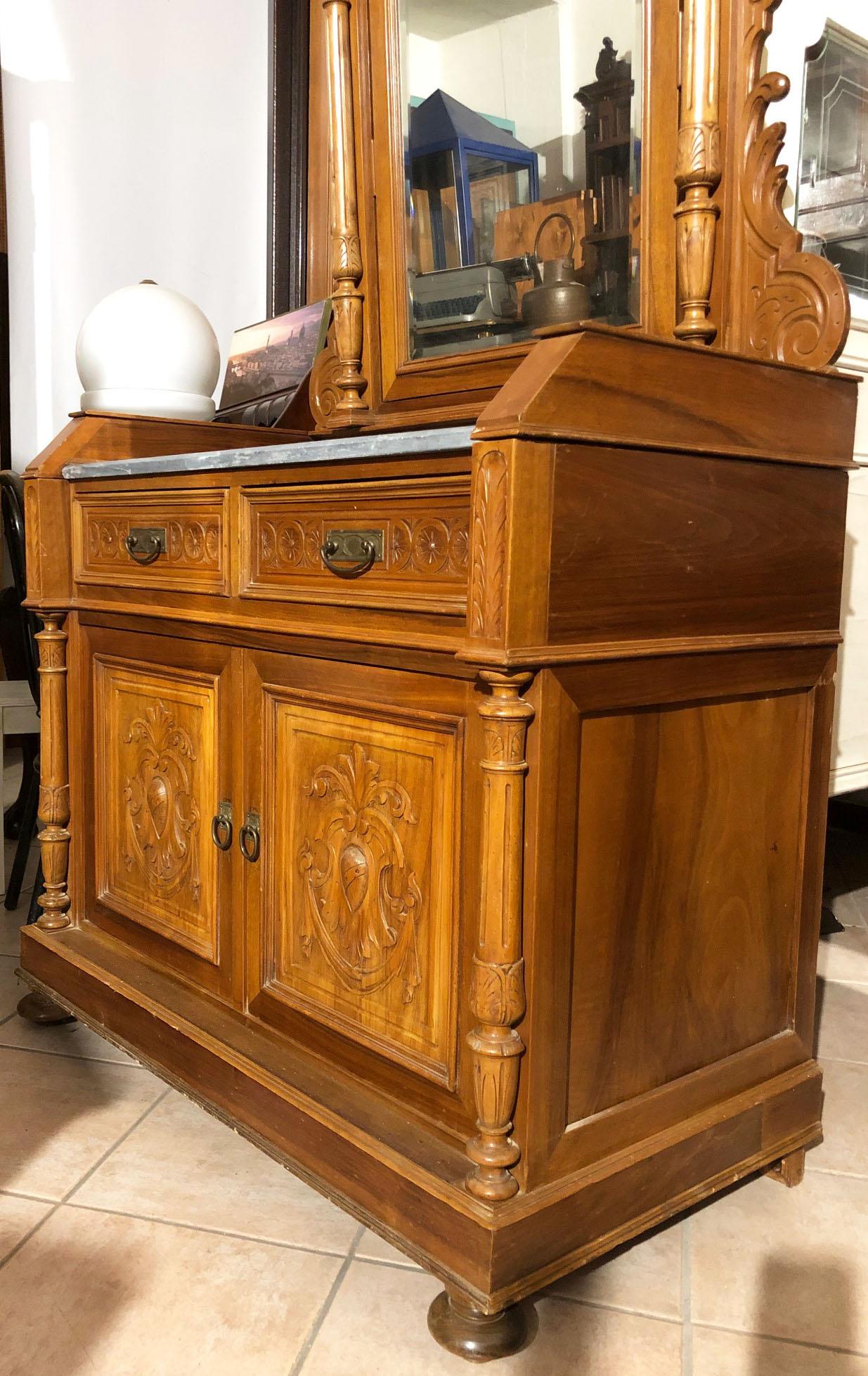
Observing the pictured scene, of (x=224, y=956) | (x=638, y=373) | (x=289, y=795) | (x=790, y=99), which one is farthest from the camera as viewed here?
(x=790, y=99)

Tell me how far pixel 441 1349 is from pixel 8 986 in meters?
1.29

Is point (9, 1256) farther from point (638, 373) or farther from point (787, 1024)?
point (638, 373)

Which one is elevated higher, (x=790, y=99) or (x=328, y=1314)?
(x=790, y=99)

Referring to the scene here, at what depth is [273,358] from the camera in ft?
7.39

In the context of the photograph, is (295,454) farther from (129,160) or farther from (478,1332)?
(129,160)

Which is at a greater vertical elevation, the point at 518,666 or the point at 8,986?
the point at 518,666

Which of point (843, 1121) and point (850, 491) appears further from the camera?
point (850, 491)

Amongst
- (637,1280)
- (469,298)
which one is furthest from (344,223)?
(637,1280)

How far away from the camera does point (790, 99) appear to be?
6.09 feet

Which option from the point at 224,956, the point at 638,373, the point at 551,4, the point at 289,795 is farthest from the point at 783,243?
the point at 224,956

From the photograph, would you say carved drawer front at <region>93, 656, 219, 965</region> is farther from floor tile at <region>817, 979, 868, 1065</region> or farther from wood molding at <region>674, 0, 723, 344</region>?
floor tile at <region>817, 979, 868, 1065</region>

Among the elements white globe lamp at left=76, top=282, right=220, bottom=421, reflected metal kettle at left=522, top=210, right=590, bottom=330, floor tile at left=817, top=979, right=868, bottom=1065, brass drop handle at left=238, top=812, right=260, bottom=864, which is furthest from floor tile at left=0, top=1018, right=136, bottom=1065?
reflected metal kettle at left=522, top=210, right=590, bottom=330

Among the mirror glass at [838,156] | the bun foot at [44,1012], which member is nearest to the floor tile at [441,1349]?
the bun foot at [44,1012]

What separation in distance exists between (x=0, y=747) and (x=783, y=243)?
6.66 ft
